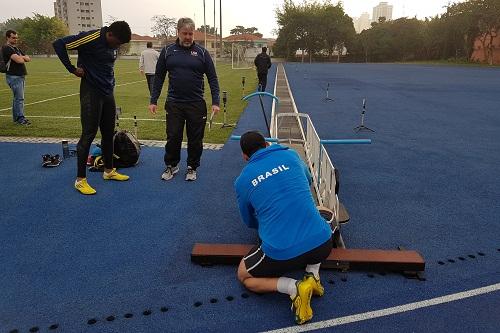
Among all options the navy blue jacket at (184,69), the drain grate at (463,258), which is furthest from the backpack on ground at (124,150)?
the drain grate at (463,258)

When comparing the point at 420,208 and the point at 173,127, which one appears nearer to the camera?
the point at 420,208

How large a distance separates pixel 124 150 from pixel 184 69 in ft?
6.12

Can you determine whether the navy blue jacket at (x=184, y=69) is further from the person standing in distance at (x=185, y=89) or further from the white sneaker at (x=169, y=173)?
the white sneaker at (x=169, y=173)

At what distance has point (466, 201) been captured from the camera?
207 inches

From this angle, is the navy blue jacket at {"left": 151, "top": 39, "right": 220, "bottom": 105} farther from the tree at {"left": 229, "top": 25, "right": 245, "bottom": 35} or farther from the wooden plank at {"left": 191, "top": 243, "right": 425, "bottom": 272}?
the tree at {"left": 229, "top": 25, "right": 245, "bottom": 35}

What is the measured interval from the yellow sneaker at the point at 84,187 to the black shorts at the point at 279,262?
2.99 metres

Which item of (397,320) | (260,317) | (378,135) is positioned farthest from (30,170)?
(378,135)

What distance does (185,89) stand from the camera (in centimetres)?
547

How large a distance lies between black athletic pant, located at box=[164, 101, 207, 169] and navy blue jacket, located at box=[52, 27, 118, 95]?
941mm

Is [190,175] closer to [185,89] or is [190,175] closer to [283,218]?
[185,89]

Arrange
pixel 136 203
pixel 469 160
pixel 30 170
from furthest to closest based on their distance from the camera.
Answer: pixel 469 160, pixel 30 170, pixel 136 203

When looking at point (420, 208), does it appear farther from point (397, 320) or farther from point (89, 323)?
point (89, 323)

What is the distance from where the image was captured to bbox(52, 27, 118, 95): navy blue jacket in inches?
186

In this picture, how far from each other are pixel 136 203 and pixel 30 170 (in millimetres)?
2442
